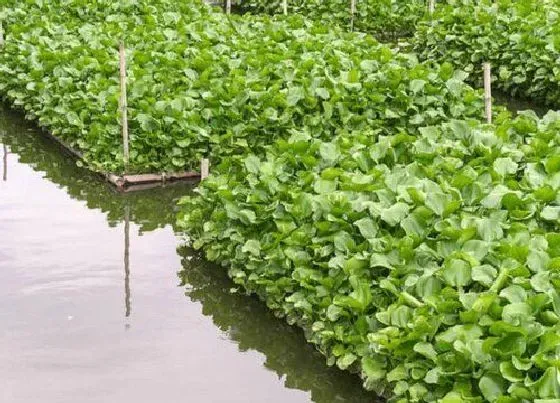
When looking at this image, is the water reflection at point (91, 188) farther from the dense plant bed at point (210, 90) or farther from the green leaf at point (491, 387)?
the green leaf at point (491, 387)

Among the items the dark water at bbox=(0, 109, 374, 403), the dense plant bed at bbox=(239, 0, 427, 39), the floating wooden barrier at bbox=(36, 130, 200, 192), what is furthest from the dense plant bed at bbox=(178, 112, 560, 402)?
the dense plant bed at bbox=(239, 0, 427, 39)

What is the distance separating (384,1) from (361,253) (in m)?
12.7

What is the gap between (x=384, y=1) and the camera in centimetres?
1884

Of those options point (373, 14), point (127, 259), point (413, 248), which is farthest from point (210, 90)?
point (373, 14)

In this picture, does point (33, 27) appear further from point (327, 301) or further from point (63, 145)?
point (327, 301)

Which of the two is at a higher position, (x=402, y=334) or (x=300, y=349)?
(x=402, y=334)

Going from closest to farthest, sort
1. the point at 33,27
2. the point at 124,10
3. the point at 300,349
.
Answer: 1. the point at 300,349
2. the point at 33,27
3. the point at 124,10

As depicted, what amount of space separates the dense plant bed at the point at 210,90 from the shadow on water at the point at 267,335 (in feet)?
6.65

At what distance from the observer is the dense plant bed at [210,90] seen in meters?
10.7

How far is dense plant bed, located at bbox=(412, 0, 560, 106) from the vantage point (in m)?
13.8

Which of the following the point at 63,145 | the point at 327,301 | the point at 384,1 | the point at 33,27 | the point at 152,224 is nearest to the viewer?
the point at 327,301

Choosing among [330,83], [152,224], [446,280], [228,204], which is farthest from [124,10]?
[446,280]

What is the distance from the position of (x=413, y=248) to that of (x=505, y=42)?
8580 mm

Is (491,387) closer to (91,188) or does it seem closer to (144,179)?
(144,179)
